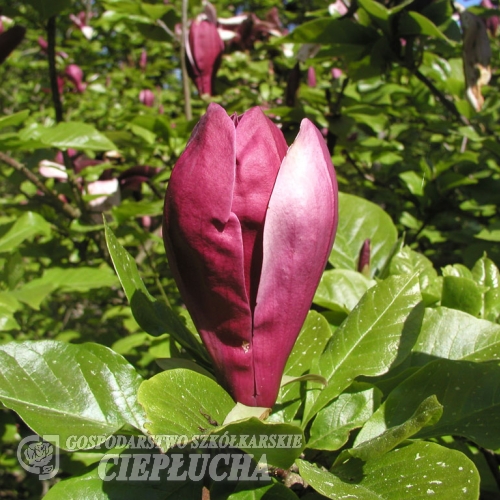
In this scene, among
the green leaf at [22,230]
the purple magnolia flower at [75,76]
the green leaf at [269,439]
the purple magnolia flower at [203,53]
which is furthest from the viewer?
the purple magnolia flower at [75,76]

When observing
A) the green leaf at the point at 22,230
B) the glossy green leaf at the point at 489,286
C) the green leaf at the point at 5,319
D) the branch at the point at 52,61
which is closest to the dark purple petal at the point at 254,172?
the glossy green leaf at the point at 489,286

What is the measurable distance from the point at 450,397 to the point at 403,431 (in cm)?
19

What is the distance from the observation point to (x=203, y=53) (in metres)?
1.78

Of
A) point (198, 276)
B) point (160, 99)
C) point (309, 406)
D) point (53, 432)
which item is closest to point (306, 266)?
point (198, 276)

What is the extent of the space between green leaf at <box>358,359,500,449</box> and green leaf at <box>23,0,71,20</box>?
50.0 inches

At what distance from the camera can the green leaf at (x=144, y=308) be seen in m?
0.60

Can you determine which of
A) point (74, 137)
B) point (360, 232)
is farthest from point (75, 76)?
point (360, 232)

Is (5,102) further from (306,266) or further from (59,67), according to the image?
(306,266)

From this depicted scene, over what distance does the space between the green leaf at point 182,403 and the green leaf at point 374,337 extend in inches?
5.6

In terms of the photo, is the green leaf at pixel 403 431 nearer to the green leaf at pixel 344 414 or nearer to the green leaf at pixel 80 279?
the green leaf at pixel 344 414

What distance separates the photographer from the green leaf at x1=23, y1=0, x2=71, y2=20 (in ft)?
4.59

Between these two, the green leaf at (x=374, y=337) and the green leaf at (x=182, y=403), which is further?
the green leaf at (x=374, y=337)
